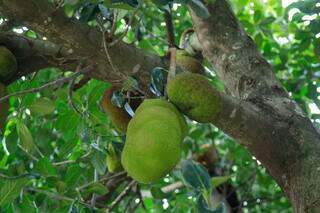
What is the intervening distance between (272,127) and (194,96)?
0.26 meters

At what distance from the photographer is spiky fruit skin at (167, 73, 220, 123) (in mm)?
1111

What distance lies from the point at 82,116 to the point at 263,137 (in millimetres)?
619

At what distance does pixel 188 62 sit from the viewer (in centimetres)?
166

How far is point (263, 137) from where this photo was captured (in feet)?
4.11

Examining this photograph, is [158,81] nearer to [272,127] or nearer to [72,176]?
[272,127]

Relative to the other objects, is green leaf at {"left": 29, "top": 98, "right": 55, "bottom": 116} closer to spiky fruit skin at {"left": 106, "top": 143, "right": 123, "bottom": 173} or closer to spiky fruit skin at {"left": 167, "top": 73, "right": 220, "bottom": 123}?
spiky fruit skin at {"left": 106, "top": 143, "right": 123, "bottom": 173}

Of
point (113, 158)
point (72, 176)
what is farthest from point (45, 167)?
point (113, 158)

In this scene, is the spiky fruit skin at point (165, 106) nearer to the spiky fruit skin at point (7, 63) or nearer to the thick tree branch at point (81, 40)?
the thick tree branch at point (81, 40)

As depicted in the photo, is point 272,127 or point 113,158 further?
point 113,158

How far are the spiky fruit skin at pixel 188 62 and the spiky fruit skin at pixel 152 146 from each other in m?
0.60

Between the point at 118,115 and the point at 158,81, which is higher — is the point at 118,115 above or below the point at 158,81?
below

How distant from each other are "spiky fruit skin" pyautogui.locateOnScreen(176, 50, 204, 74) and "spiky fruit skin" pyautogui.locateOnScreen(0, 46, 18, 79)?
20.5 inches

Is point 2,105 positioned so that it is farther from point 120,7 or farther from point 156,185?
point 156,185

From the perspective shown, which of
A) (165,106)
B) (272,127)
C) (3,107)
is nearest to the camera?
(165,106)
